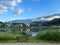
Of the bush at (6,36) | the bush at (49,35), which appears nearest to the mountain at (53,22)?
the bush at (49,35)

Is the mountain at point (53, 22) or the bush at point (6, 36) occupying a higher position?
the mountain at point (53, 22)

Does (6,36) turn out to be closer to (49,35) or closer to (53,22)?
(49,35)

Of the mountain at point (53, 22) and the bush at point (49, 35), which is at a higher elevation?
the mountain at point (53, 22)

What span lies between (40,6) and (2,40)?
8.37ft

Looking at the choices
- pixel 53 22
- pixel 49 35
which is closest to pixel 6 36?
pixel 49 35

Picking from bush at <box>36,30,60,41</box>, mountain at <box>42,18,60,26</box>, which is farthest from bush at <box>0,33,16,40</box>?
mountain at <box>42,18,60,26</box>

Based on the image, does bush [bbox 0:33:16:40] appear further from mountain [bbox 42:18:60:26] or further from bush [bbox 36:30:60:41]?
mountain [bbox 42:18:60:26]

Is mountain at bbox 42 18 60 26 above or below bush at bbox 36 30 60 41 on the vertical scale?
above

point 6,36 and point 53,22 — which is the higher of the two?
point 53,22

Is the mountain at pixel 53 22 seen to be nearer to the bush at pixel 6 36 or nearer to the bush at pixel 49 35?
the bush at pixel 49 35

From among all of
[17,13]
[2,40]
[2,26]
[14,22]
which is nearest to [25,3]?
[17,13]

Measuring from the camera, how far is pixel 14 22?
7477mm

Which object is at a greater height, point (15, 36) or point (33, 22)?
point (33, 22)

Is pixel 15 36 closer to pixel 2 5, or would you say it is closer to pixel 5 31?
pixel 5 31
